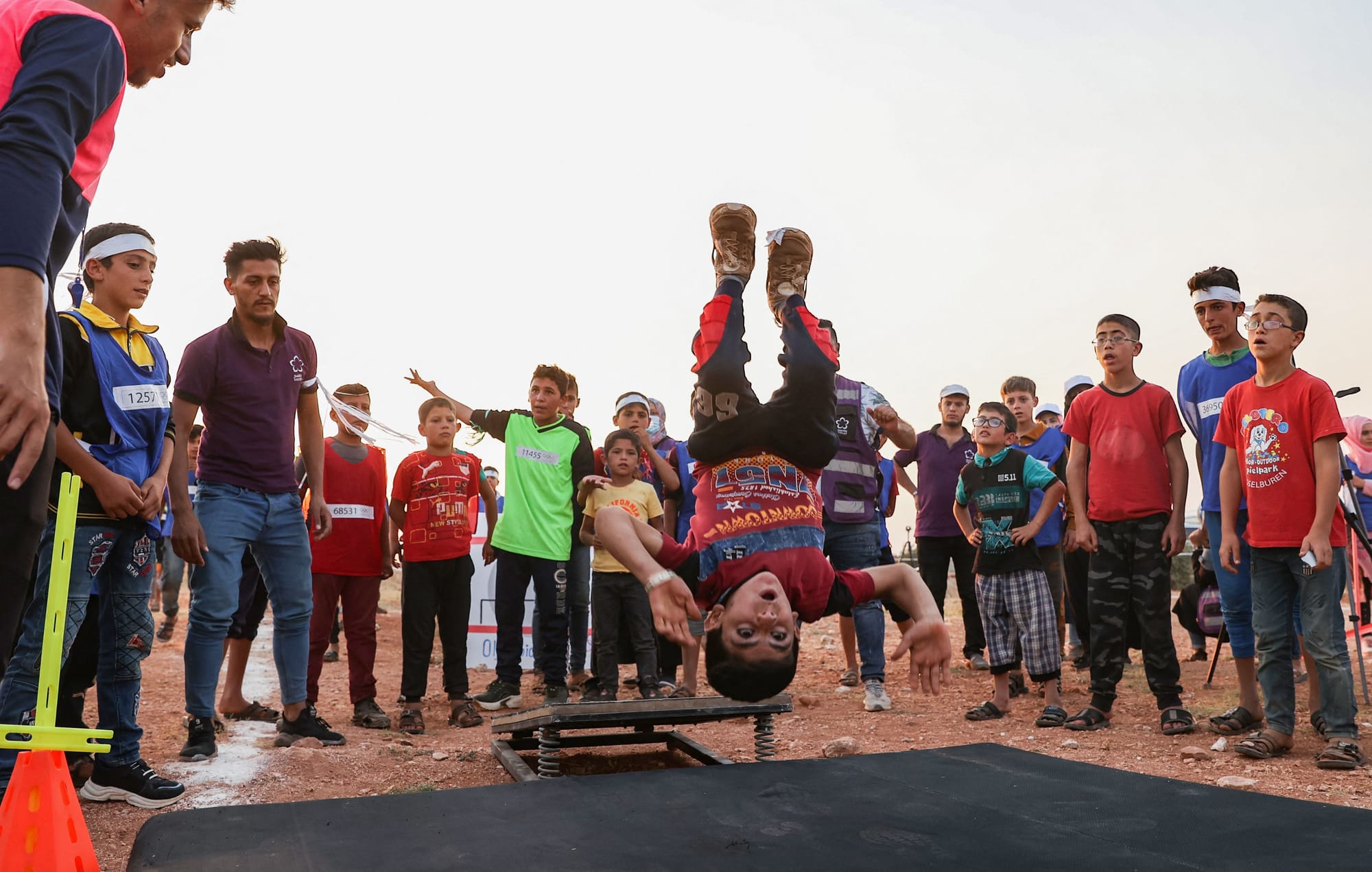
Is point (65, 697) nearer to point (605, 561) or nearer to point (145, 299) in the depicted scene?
point (145, 299)

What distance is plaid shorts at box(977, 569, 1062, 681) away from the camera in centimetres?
568

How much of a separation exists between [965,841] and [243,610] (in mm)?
4691

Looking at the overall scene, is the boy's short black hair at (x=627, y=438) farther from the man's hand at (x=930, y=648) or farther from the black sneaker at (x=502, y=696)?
the man's hand at (x=930, y=648)

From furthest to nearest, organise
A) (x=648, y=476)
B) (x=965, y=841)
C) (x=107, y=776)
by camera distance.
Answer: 1. (x=648, y=476)
2. (x=107, y=776)
3. (x=965, y=841)

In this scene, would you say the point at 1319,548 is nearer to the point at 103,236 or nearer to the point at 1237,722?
the point at 1237,722

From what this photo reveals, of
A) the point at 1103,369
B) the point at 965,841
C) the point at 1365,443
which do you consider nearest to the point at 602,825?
the point at 965,841

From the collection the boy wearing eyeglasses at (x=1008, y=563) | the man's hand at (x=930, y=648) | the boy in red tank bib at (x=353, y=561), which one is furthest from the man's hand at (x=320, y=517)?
the boy wearing eyeglasses at (x=1008, y=563)

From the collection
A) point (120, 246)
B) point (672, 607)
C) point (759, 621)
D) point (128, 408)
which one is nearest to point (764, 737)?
point (759, 621)

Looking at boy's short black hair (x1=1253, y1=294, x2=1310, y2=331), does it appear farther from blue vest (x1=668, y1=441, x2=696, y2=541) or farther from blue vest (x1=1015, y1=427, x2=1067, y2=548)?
blue vest (x1=668, y1=441, x2=696, y2=541)

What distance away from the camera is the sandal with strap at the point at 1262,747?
447 cm

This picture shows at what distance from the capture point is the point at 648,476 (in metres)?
7.25

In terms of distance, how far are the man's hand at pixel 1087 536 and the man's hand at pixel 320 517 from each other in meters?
4.27

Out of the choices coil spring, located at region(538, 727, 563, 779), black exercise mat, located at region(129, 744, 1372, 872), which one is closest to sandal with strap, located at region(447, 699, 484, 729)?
coil spring, located at region(538, 727, 563, 779)

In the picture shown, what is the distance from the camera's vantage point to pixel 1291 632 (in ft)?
15.0
